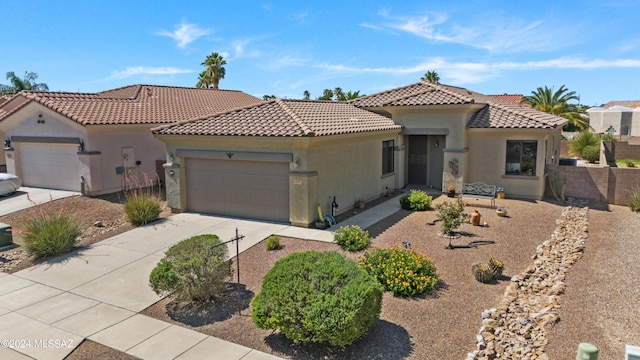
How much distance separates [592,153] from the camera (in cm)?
3139

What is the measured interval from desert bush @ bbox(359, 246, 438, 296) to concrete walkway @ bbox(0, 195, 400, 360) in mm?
3085

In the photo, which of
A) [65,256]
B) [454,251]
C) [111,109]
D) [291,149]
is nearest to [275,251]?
[291,149]

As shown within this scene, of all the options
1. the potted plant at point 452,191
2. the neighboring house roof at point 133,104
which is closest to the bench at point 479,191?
the potted plant at point 452,191

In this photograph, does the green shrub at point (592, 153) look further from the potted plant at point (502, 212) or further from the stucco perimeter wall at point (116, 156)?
the stucco perimeter wall at point (116, 156)

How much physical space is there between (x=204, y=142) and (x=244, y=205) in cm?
282

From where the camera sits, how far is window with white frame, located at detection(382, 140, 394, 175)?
20859 mm

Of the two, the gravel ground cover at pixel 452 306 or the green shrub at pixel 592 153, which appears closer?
the gravel ground cover at pixel 452 306

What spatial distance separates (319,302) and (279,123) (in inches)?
364

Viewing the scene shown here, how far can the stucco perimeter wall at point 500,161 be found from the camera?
1906 centimetres

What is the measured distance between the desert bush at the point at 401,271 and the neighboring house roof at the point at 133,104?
1530cm

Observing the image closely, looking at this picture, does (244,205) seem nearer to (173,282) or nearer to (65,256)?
(65,256)

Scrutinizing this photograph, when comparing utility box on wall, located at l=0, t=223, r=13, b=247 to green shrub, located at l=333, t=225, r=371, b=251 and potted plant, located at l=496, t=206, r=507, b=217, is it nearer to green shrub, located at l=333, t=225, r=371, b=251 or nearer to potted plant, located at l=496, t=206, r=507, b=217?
green shrub, located at l=333, t=225, r=371, b=251

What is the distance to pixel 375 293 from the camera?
7.86 metres

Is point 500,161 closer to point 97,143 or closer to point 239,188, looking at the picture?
point 239,188
